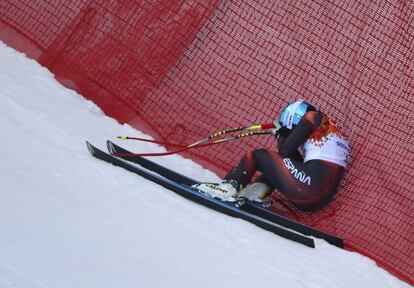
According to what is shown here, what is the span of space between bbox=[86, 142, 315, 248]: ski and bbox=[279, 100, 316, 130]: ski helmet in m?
0.77

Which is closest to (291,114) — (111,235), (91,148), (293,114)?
(293,114)

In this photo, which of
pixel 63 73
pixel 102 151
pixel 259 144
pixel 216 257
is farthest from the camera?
pixel 63 73

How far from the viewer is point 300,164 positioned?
18.9 feet

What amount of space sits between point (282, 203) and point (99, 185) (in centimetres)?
153

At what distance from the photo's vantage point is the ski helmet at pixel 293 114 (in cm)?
584

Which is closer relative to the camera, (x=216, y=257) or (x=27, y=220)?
(x=27, y=220)

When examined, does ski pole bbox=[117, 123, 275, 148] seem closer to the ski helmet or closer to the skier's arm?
the ski helmet

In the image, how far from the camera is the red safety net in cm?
651

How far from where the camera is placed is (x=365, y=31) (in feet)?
22.2

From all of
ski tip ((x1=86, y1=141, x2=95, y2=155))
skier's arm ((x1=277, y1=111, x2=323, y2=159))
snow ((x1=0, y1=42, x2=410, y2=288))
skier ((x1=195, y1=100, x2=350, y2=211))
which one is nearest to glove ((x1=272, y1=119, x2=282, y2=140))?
skier ((x1=195, y1=100, x2=350, y2=211))

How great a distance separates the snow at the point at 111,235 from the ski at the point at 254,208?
133mm

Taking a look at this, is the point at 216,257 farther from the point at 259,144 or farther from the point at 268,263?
the point at 259,144

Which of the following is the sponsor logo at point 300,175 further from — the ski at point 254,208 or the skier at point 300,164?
the ski at point 254,208

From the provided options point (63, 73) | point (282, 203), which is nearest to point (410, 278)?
point (282, 203)
